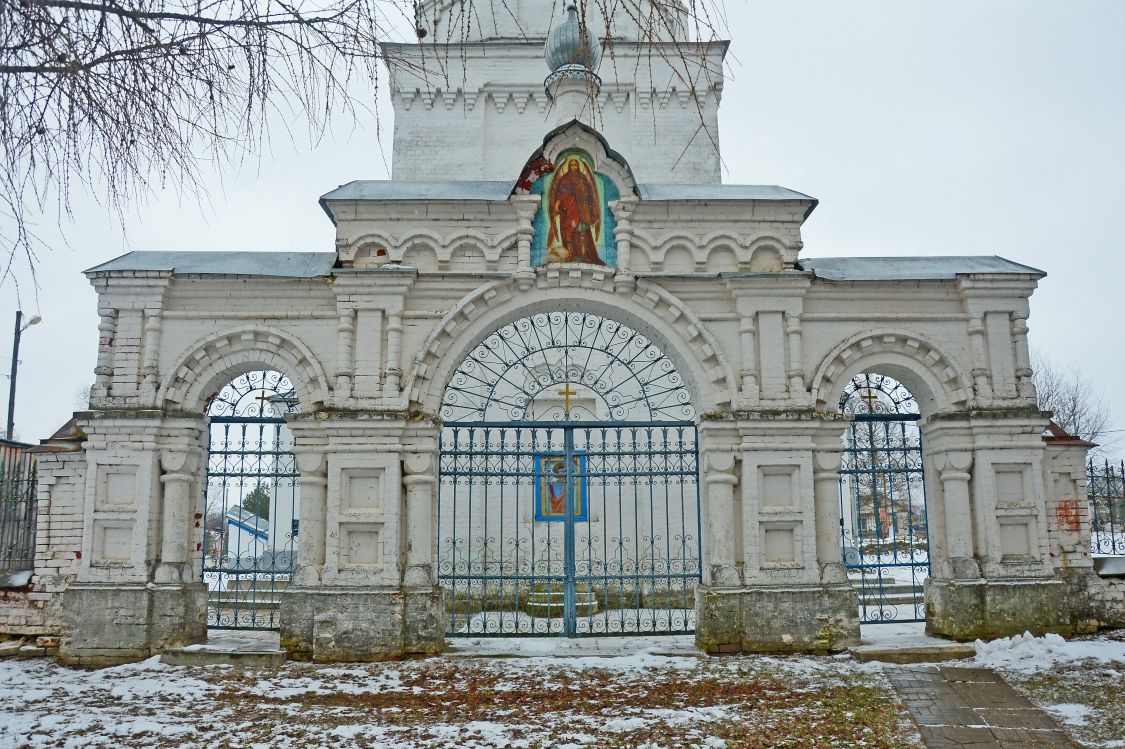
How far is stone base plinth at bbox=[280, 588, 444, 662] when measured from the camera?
302 inches

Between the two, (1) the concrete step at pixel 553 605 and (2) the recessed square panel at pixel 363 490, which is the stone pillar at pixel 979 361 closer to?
(1) the concrete step at pixel 553 605

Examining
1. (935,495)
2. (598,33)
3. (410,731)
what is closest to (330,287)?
(410,731)

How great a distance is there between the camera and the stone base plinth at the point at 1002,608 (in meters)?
8.02

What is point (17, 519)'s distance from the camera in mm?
8930

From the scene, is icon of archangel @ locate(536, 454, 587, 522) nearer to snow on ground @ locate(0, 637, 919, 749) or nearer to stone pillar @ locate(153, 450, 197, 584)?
snow on ground @ locate(0, 637, 919, 749)

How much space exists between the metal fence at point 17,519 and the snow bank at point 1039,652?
30.7 ft

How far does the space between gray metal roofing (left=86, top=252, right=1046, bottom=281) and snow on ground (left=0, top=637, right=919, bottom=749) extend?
3711mm

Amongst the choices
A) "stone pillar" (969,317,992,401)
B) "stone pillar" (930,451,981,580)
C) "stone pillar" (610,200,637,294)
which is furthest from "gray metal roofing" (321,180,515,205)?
"stone pillar" (930,451,981,580)

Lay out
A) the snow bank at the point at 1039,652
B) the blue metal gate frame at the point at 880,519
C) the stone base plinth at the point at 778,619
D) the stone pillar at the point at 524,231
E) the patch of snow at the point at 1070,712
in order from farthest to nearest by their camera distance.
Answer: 1. the blue metal gate frame at the point at 880,519
2. the stone pillar at the point at 524,231
3. the stone base plinth at the point at 778,619
4. the snow bank at the point at 1039,652
5. the patch of snow at the point at 1070,712

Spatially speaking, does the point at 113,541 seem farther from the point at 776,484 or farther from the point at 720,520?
the point at 776,484

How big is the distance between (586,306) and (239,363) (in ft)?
11.5

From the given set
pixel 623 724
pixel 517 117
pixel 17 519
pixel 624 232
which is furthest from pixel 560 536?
pixel 517 117

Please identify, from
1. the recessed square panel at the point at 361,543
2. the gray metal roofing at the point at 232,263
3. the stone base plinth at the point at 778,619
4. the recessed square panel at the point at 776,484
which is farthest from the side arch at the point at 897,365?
the gray metal roofing at the point at 232,263

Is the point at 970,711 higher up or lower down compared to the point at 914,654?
lower down
